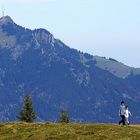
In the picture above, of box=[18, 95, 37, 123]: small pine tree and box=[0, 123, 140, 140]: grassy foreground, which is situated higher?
box=[18, 95, 37, 123]: small pine tree

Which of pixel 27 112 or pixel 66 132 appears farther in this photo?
pixel 27 112

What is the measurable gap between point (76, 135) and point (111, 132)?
12.1ft

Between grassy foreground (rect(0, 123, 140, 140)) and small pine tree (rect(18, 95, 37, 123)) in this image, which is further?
small pine tree (rect(18, 95, 37, 123))

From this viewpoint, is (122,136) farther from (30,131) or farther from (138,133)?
(30,131)

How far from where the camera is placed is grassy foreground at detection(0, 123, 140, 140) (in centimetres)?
5681

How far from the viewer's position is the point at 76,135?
57969mm

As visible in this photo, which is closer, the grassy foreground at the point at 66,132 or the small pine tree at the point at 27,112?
the grassy foreground at the point at 66,132

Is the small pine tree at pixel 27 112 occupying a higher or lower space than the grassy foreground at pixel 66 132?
higher

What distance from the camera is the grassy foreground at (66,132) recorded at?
5681 centimetres

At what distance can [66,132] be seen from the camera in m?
59.8

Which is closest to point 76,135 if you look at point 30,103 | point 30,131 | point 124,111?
point 30,131

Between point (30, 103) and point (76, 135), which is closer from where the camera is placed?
point (76, 135)

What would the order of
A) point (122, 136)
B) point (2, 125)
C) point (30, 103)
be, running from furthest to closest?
1. point (30, 103)
2. point (2, 125)
3. point (122, 136)

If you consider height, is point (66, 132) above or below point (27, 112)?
below
